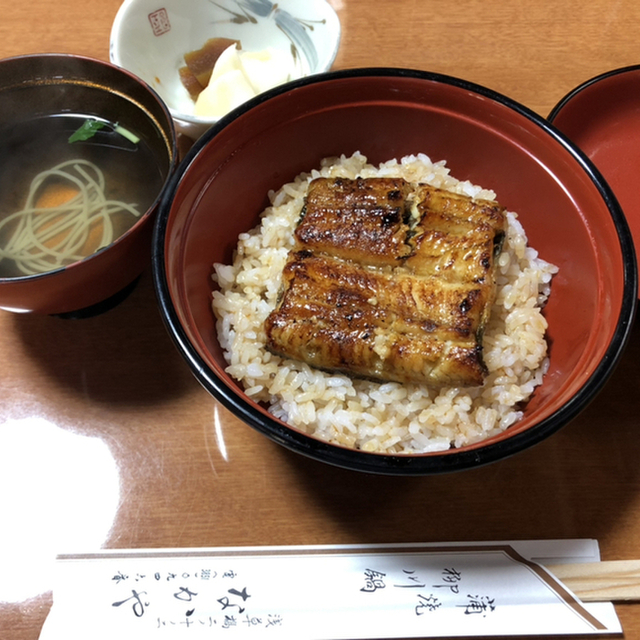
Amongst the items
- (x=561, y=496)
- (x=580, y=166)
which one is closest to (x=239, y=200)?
(x=580, y=166)

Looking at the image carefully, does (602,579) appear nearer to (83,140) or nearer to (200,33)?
(83,140)

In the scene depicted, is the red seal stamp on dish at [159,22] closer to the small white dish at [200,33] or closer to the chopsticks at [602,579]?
the small white dish at [200,33]

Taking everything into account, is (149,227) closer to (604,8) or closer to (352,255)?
(352,255)

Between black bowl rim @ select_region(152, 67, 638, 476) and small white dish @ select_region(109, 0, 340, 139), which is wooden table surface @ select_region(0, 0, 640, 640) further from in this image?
small white dish @ select_region(109, 0, 340, 139)

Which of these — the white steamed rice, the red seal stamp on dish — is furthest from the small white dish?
the white steamed rice

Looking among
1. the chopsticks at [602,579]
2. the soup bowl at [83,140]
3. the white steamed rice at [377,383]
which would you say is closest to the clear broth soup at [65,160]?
the soup bowl at [83,140]
